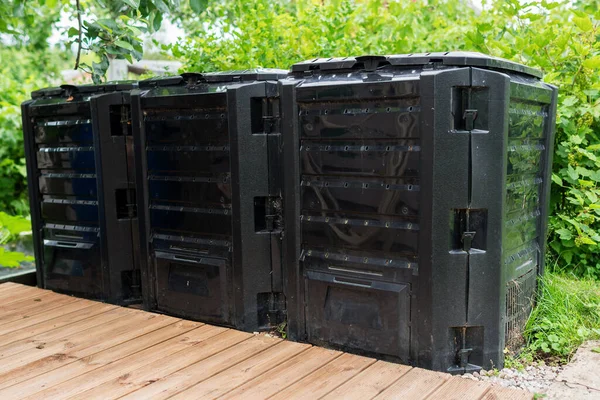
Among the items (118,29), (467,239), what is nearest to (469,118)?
(467,239)

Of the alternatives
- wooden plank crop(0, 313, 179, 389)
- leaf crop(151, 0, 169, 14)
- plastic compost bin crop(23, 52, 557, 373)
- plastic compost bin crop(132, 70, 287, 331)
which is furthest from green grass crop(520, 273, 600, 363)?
leaf crop(151, 0, 169, 14)

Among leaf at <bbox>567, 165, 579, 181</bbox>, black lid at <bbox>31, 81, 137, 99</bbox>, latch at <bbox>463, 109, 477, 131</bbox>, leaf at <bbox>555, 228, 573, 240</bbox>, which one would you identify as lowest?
leaf at <bbox>555, 228, 573, 240</bbox>

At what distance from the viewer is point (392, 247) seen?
2.61 m

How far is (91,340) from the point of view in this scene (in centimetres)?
305

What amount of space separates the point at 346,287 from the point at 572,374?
1.06m

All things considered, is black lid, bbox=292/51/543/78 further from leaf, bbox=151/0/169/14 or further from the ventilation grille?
leaf, bbox=151/0/169/14

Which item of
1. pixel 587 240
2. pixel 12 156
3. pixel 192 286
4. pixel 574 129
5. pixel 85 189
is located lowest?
pixel 192 286

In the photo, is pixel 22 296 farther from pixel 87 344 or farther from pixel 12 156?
pixel 12 156

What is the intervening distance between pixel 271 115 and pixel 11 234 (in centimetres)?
396

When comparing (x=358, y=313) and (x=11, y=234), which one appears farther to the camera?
(x=11, y=234)

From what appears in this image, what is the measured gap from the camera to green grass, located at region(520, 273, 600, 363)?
9.21 feet

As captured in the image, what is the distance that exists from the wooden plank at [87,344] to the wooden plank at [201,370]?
570 mm

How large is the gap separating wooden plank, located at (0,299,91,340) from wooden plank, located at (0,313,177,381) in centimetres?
41

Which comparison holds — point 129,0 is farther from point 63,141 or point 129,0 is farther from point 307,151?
point 307,151
